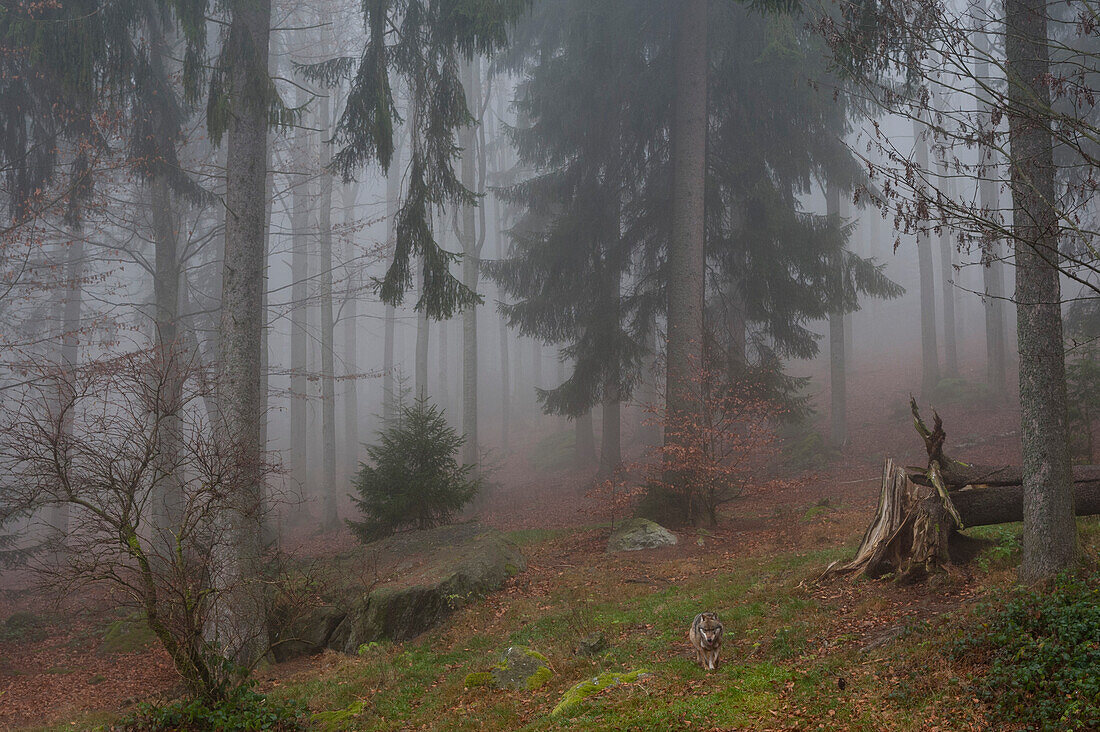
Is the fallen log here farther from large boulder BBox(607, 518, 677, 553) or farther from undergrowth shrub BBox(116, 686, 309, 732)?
undergrowth shrub BBox(116, 686, 309, 732)

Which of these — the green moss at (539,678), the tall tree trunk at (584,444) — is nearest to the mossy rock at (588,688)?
the green moss at (539,678)

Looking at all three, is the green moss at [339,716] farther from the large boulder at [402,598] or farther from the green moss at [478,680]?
the large boulder at [402,598]

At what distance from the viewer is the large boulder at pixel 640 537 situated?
12134 mm

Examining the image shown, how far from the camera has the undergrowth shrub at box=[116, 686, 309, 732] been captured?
6.13m

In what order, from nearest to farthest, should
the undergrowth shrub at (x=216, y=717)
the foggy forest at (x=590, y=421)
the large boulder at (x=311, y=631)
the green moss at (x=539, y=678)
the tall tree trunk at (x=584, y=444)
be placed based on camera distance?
1. the foggy forest at (x=590, y=421)
2. the undergrowth shrub at (x=216, y=717)
3. the green moss at (x=539, y=678)
4. the large boulder at (x=311, y=631)
5. the tall tree trunk at (x=584, y=444)

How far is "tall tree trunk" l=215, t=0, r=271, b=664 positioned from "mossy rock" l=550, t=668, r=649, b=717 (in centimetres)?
502

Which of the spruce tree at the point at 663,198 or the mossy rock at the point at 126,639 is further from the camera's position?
the spruce tree at the point at 663,198

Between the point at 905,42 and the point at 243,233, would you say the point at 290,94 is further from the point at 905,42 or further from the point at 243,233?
the point at 905,42

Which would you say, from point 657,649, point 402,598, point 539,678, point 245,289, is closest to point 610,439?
point 402,598

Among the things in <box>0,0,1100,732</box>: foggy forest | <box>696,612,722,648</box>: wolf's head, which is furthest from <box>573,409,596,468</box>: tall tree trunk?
<box>696,612,722,648</box>: wolf's head

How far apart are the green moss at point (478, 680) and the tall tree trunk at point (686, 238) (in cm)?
692

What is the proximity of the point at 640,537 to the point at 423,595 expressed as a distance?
4.22m

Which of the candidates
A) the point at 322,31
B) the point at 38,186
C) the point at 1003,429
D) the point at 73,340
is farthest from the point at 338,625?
the point at 322,31

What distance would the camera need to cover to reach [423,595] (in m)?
9.78
